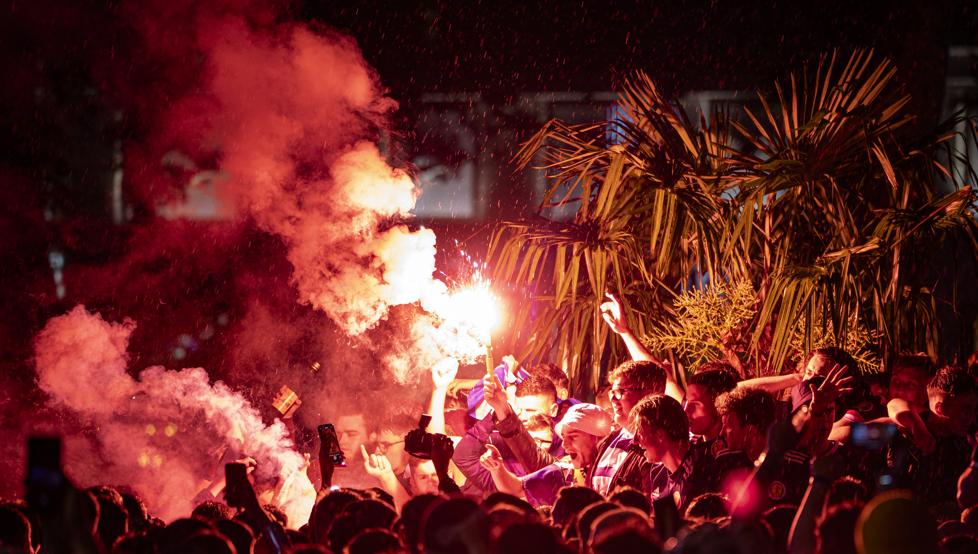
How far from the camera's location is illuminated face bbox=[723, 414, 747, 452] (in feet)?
15.1

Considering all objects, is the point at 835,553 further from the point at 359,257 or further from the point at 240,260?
the point at 240,260

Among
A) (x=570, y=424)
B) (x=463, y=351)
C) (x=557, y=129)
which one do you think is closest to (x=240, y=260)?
(x=463, y=351)

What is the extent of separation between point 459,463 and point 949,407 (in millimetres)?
2826

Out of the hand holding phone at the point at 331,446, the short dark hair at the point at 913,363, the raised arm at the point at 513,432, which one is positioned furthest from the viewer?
the short dark hair at the point at 913,363

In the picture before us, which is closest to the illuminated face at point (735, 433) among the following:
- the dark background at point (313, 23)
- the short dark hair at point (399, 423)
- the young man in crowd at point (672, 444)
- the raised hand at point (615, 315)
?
the young man in crowd at point (672, 444)

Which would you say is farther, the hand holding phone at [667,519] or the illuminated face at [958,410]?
the illuminated face at [958,410]

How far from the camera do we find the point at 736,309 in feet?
22.1

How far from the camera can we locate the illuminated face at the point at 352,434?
7832mm

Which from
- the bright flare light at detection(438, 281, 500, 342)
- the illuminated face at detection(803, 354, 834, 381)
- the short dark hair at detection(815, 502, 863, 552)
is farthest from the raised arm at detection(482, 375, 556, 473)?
the short dark hair at detection(815, 502, 863, 552)

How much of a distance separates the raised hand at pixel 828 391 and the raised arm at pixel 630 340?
6.06 feet

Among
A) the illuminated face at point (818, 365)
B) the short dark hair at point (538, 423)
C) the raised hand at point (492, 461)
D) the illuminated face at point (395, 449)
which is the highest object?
the illuminated face at point (818, 365)

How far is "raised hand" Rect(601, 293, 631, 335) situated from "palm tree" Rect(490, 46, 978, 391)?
30cm

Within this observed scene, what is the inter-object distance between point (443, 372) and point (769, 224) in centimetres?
247

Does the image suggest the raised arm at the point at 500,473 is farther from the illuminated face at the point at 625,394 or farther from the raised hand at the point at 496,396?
the illuminated face at the point at 625,394
